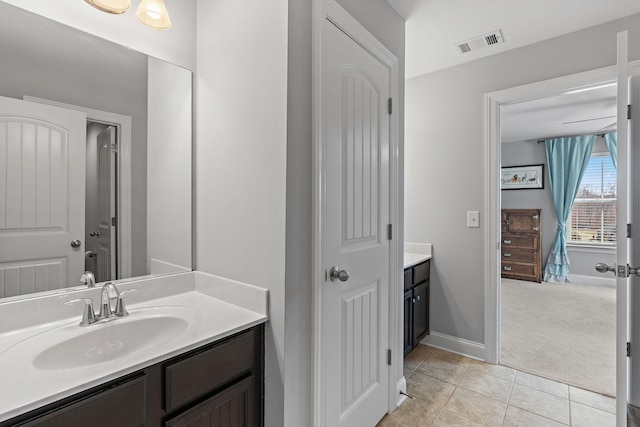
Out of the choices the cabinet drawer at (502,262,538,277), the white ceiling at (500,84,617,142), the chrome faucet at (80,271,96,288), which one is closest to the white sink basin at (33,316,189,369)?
the chrome faucet at (80,271,96,288)

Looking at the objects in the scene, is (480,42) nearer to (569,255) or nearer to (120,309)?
(120,309)

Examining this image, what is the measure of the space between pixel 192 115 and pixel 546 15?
2.31 metres

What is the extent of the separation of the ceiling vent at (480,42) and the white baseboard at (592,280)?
471 cm

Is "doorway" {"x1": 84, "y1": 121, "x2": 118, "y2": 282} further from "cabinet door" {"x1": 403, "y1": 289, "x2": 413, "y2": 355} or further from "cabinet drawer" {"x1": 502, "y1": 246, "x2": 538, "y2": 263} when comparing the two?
"cabinet drawer" {"x1": 502, "y1": 246, "x2": 538, "y2": 263}

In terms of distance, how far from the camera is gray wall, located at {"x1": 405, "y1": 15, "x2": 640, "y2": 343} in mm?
2453

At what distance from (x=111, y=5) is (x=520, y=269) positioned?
625 centimetres

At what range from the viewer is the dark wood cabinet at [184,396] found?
0.80 meters

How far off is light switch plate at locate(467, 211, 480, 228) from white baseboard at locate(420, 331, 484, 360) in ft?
3.23

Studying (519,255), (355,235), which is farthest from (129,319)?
(519,255)

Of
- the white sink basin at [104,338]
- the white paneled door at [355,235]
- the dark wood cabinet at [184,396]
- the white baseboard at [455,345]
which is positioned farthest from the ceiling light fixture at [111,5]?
the white baseboard at [455,345]

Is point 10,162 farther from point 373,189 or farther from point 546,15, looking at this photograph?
point 546,15

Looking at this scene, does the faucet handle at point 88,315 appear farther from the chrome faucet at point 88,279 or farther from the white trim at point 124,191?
the white trim at point 124,191

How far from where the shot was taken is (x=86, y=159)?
1.30 m

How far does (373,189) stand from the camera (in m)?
1.75
